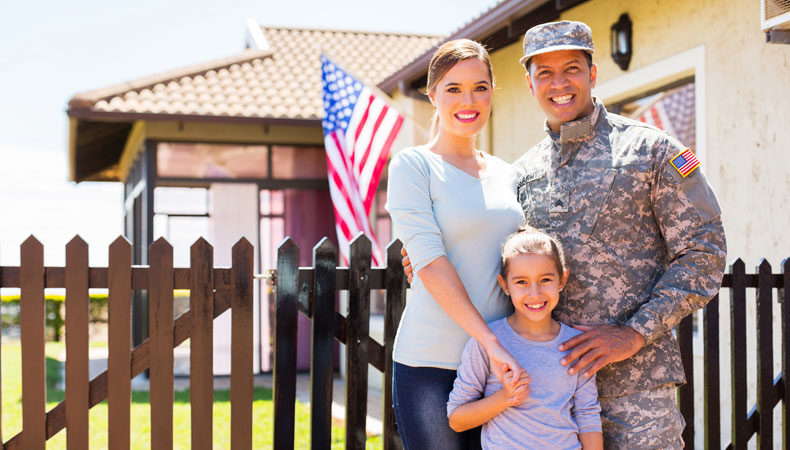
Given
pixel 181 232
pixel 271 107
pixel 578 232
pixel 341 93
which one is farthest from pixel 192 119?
pixel 578 232

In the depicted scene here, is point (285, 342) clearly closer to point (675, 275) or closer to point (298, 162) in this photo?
point (675, 275)

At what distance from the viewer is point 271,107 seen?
32.7 ft

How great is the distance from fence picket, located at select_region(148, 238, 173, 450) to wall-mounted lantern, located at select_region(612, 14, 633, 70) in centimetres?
407

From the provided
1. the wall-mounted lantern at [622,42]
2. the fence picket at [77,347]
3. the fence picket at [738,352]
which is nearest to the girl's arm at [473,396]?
the fence picket at [77,347]

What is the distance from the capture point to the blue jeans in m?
2.18

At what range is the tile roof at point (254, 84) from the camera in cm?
939

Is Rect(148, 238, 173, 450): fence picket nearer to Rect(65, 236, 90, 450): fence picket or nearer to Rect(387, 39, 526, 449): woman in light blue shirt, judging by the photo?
Rect(65, 236, 90, 450): fence picket

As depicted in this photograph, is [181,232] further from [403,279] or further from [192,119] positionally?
[403,279]

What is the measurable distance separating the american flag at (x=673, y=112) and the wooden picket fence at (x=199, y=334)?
4.30 metres

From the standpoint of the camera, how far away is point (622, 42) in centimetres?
597

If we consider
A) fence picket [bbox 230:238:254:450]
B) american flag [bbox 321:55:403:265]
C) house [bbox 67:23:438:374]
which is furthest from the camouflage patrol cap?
house [bbox 67:23:438:374]

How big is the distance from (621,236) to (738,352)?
2.09 metres

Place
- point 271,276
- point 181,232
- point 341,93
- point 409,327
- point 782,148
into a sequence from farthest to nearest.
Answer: point 181,232, point 341,93, point 782,148, point 271,276, point 409,327

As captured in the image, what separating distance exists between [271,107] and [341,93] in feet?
12.1
